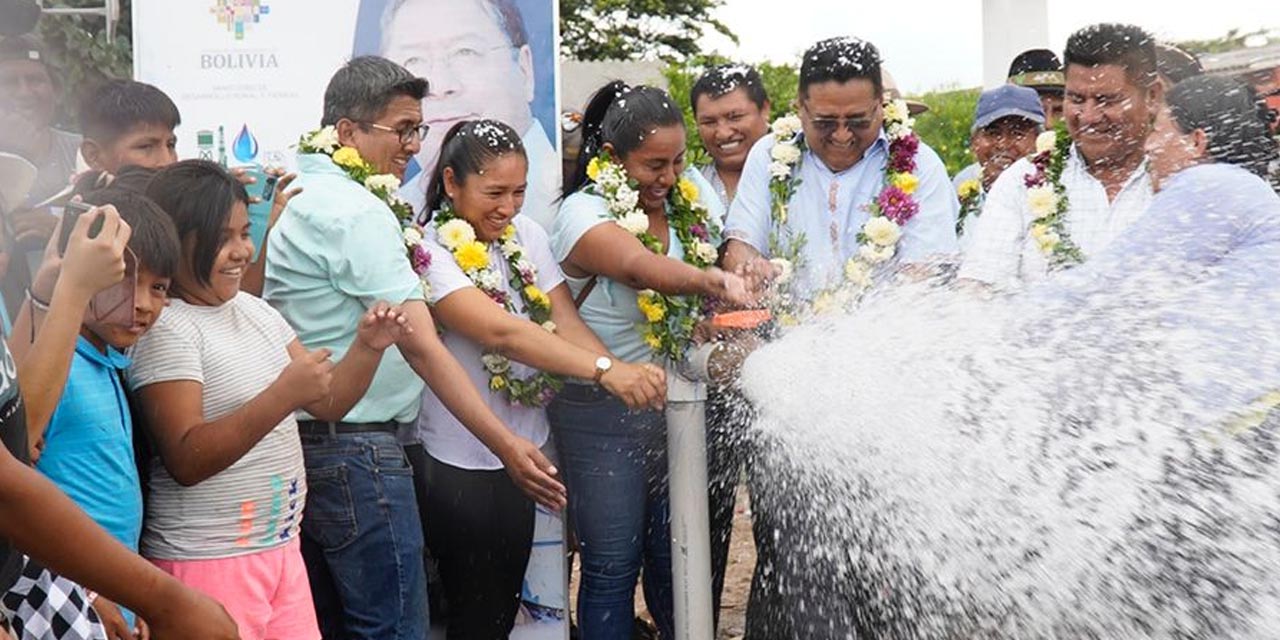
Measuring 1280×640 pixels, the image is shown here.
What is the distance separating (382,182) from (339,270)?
38cm

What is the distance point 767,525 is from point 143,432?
198 centimetres

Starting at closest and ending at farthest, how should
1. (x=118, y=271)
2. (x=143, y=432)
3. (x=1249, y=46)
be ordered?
(x=118, y=271), (x=143, y=432), (x=1249, y=46)

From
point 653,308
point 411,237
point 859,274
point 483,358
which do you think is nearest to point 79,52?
point 411,237

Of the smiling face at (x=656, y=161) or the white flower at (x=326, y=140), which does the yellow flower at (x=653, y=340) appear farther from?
the white flower at (x=326, y=140)

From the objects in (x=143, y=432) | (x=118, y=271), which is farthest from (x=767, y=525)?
(x=118, y=271)

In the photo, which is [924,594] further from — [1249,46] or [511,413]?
[1249,46]

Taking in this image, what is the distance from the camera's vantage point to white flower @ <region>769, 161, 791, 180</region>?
197 inches

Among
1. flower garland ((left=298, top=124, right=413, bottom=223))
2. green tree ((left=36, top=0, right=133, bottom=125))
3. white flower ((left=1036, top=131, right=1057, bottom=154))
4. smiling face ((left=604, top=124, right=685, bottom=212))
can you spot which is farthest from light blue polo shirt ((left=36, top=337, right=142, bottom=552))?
green tree ((left=36, top=0, right=133, bottom=125))

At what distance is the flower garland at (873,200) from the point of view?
4.81 metres

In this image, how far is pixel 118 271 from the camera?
2727 millimetres

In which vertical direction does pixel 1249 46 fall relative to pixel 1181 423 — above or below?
above

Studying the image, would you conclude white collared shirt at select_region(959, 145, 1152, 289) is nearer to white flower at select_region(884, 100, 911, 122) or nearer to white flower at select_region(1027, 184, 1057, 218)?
white flower at select_region(1027, 184, 1057, 218)

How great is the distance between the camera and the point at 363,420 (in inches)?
161

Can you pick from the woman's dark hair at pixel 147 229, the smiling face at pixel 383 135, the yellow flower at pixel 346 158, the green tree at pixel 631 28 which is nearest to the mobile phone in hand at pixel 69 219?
the woman's dark hair at pixel 147 229
